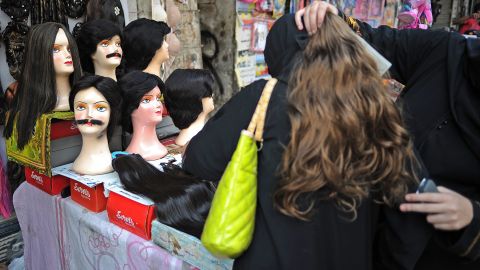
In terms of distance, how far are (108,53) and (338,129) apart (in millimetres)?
1940

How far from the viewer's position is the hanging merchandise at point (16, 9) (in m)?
2.58

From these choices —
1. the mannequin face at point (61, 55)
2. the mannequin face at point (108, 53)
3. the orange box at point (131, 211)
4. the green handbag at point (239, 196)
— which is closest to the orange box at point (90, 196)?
the orange box at point (131, 211)

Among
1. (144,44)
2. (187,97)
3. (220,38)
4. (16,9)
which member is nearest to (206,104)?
(187,97)

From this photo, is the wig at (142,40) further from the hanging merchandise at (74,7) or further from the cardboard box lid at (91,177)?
the cardboard box lid at (91,177)

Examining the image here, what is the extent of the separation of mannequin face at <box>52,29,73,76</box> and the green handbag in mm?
1623

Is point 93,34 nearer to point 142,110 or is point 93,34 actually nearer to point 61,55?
point 61,55

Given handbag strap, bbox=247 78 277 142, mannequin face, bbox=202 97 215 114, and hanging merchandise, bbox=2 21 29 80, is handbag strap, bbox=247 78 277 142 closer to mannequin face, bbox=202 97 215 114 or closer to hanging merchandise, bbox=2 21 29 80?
mannequin face, bbox=202 97 215 114

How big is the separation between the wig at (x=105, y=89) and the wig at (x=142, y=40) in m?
0.75

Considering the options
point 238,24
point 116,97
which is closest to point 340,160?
point 116,97

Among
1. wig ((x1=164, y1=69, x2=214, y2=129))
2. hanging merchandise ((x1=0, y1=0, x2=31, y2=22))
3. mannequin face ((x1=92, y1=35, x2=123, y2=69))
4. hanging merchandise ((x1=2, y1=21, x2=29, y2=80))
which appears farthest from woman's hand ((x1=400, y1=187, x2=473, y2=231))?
hanging merchandise ((x1=0, y1=0, x2=31, y2=22))

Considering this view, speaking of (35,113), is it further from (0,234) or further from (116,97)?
(0,234)

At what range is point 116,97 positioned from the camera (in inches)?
78.3

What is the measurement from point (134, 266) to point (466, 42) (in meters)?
1.51

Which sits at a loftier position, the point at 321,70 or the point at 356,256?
the point at 321,70
